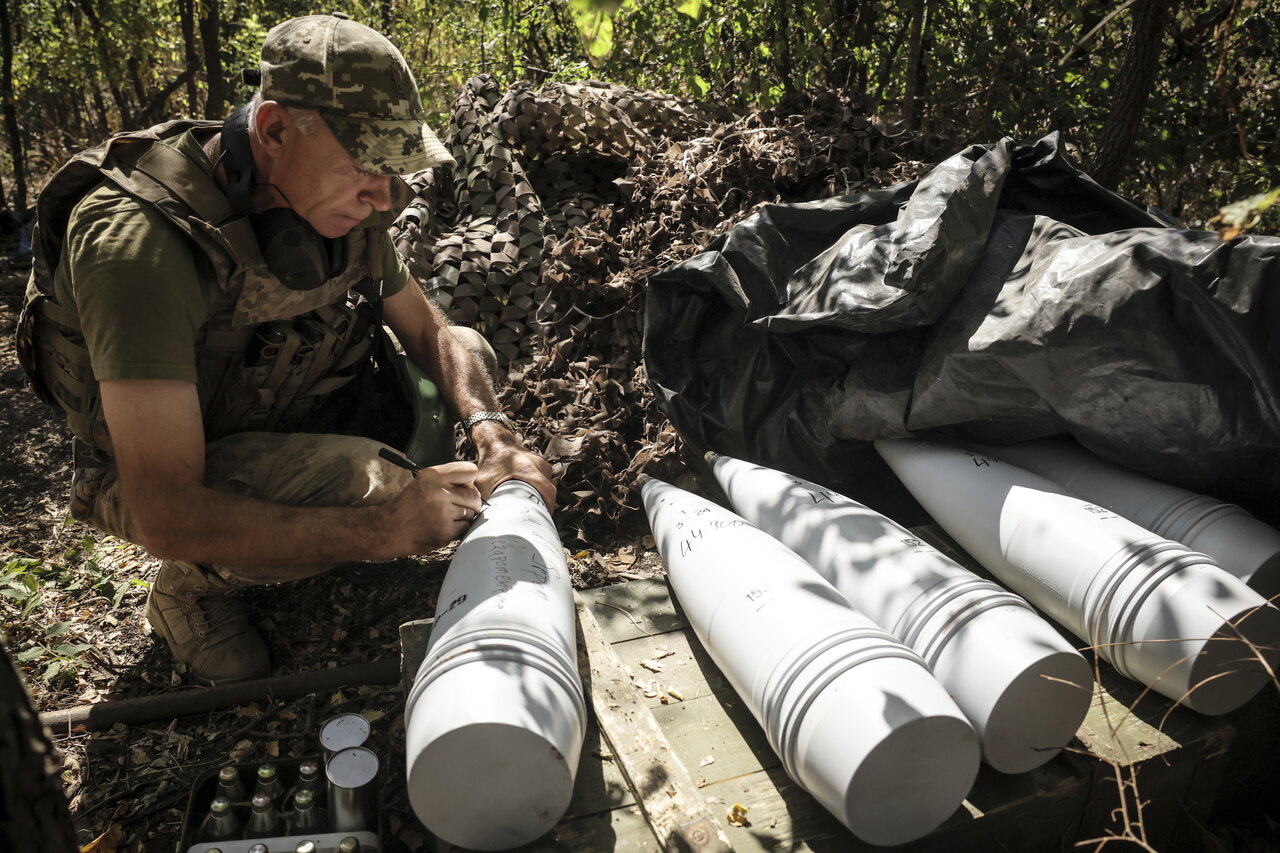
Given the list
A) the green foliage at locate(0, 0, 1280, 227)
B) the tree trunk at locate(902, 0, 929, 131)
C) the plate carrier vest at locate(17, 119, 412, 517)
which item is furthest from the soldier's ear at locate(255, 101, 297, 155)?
the tree trunk at locate(902, 0, 929, 131)

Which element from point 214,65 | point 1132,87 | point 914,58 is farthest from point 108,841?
point 214,65

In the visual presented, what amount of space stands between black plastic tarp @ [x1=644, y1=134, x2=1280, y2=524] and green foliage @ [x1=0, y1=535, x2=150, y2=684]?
208cm

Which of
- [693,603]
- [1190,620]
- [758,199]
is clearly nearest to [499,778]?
[693,603]

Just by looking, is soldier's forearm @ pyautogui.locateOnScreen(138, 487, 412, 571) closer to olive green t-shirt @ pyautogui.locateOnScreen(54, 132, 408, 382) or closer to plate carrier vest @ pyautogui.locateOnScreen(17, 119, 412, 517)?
olive green t-shirt @ pyautogui.locateOnScreen(54, 132, 408, 382)

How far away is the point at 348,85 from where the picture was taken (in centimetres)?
228

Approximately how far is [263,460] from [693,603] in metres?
1.31

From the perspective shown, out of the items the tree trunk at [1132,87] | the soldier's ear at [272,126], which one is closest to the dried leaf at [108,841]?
the soldier's ear at [272,126]

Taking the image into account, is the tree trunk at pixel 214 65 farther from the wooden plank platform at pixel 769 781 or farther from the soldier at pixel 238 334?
the wooden plank platform at pixel 769 781

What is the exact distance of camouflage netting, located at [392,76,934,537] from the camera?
346cm

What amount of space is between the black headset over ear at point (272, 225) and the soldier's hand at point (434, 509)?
0.66 metres

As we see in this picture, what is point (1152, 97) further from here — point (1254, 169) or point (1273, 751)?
point (1273, 751)

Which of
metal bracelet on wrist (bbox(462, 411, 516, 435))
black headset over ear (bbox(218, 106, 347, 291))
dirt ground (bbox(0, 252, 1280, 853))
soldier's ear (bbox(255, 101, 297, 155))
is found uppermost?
soldier's ear (bbox(255, 101, 297, 155))

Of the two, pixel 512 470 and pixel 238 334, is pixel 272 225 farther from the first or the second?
pixel 512 470

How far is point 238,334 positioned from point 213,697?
107cm
